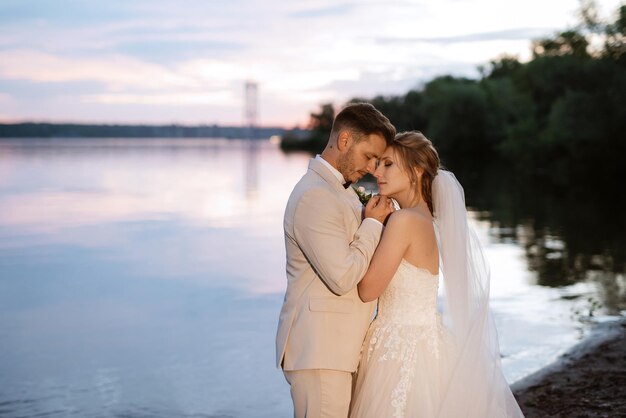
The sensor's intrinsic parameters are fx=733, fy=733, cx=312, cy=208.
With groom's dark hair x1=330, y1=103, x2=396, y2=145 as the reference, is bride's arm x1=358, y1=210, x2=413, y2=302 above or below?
below

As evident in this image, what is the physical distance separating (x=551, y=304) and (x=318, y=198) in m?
7.96

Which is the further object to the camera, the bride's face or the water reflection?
the water reflection

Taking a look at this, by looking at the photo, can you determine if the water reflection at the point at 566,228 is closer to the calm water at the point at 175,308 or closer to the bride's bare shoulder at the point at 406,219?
the calm water at the point at 175,308

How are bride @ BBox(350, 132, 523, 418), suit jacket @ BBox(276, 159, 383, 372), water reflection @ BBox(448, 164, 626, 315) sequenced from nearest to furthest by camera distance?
suit jacket @ BBox(276, 159, 383, 372) → bride @ BBox(350, 132, 523, 418) → water reflection @ BBox(448, 164, 626, 315)

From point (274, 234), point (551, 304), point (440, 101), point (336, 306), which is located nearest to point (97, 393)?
point (336, 306)

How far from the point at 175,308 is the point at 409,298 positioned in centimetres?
748

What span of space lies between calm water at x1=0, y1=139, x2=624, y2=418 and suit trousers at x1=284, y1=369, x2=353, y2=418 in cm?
324

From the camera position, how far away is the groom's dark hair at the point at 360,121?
387cm

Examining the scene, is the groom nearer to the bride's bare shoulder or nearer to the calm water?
the bride's bare shoulder

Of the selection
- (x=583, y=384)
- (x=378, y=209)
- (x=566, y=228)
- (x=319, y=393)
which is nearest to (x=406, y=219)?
(x=378, y=209)

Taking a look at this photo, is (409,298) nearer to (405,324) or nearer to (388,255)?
(405,324)

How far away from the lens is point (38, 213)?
24516 mm

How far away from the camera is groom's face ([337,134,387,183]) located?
3.90m

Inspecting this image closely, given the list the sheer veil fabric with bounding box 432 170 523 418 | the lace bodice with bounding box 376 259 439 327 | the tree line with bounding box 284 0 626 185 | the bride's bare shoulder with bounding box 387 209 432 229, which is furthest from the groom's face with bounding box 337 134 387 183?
the tree line with bounding box 284 0 626 185
